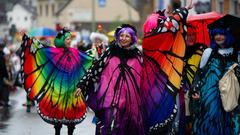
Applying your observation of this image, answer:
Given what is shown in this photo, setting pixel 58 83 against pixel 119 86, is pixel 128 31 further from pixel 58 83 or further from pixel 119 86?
pixel 58 83

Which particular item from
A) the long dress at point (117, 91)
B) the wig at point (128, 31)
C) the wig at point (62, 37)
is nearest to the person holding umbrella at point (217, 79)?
the long dress at point (117, 91)

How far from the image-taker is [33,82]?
14766mm

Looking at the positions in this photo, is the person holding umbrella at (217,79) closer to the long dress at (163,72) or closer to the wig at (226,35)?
the wig at (226,35)

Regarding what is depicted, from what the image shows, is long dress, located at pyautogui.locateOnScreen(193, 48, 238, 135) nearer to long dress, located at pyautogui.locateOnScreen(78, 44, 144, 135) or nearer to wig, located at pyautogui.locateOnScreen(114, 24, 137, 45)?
long dress, located at pyautogui.locateOnScreen(78, 44, 144, 135)

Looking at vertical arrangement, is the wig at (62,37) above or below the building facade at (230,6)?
below

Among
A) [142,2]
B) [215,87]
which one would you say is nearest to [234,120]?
[215,87]

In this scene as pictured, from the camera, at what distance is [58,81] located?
14367mm

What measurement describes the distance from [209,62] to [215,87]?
0.30 m

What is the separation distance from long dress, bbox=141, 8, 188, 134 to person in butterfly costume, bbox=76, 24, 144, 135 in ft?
0.42

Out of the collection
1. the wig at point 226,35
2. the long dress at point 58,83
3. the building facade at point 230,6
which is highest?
the building facade at point 230,6

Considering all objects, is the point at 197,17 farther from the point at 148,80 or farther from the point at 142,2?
the point at 142,2

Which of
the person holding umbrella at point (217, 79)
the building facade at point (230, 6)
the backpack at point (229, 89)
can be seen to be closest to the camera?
the backpack at point (229, 89)

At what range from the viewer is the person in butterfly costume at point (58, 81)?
14.2 metres

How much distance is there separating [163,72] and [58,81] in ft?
11.9
